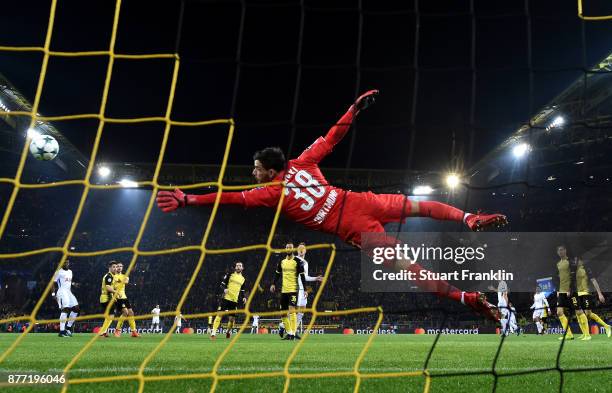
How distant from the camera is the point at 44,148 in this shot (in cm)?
877

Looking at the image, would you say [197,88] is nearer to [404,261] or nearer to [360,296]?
[404,261]

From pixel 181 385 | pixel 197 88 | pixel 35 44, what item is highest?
pixel 35 44

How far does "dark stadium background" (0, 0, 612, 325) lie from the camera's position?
6629 millimetres

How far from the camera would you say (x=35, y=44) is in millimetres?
15359

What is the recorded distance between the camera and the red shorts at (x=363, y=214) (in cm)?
560

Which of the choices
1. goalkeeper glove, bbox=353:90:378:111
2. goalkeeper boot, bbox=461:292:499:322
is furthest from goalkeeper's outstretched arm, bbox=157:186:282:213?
goalkeeper boot, bbox=461:292:499:322

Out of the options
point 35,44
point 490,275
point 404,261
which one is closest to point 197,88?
point 35,44

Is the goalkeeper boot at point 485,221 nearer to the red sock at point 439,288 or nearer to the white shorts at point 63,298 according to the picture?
the red sock at point 439,288

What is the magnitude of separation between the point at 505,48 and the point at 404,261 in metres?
8.13

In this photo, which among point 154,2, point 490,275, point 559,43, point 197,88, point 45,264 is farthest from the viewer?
point 45,264

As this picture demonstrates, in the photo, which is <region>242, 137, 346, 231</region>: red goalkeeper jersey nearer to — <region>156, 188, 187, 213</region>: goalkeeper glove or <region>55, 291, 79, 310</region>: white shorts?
<region>156, 188, 187, 213</region>: goalkeeper glove

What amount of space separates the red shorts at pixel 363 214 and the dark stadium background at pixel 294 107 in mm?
631

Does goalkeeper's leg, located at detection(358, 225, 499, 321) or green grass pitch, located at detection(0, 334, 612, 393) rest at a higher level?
goalkeeper's leg, located at detection(358, 225, 499, 321)

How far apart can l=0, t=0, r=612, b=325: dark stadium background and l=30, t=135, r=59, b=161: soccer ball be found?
2.18m
